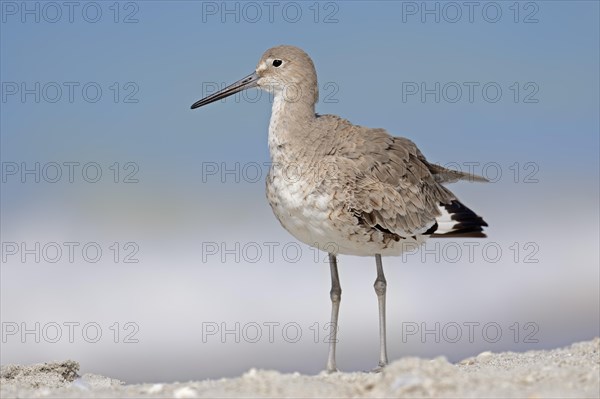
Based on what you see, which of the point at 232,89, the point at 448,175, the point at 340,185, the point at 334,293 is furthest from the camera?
the point at 448,175

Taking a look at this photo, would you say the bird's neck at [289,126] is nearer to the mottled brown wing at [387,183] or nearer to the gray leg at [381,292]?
the mottled brown wing at [387,183]

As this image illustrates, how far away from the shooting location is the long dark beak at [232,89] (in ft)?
37.6

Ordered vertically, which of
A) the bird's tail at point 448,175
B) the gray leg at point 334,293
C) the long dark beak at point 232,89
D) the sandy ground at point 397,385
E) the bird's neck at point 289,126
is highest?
the long dark beak at point 232,89

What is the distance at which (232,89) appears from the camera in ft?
38.5

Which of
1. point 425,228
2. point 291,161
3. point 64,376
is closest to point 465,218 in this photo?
point 425,228

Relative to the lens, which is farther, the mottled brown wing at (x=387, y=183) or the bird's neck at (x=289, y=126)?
the bird's neck at (x=289, y=126)

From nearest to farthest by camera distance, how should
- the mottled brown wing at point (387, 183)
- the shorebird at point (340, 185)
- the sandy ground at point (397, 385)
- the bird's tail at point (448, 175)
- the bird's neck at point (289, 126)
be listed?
the sandy ground at point (397, 385), the shorebird at point (340, 185), the mottled brown wing at point (387, 183), the bird's neck at point (289, 126), the bird's tail at point (448, 175)

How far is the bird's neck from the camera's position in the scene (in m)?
10.4

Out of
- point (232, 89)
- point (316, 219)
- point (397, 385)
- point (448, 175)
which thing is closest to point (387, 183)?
point (316, 219)

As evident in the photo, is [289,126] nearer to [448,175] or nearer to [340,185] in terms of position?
[340,185]

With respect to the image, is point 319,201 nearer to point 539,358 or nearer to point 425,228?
point 425,228

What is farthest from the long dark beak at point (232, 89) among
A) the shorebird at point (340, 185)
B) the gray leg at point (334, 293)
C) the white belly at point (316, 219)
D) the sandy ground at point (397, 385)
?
the sandy ground at point (397, 385)

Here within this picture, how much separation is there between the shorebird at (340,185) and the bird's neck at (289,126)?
12 millimetres

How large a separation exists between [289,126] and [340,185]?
112cm
